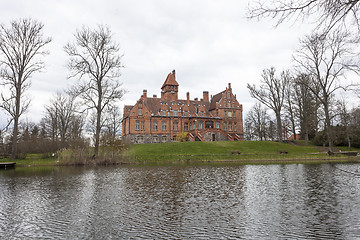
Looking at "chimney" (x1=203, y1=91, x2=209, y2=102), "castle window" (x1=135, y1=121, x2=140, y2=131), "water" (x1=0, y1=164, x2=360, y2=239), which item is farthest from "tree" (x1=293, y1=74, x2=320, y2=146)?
"water" (x1=0, y1=164, x2=360, y2=239)

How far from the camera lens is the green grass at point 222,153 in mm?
31775

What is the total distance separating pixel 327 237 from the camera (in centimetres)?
575

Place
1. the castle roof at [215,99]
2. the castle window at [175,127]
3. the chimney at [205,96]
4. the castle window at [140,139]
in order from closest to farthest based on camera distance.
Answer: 1. the castle window at [140,139]
2. the castle window at [175,127]
3. the castle roof at [215,99]
4. the chimney at [205,96]

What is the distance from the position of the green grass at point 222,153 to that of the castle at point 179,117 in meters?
11.1

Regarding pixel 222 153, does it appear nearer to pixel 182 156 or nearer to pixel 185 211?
pixel 182 156

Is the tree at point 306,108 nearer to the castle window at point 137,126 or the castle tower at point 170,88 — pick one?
the castle tower at point 170,88

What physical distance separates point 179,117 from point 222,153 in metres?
23.8

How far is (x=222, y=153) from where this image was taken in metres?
37.6

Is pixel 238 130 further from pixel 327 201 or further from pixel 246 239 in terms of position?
pixel 246 239

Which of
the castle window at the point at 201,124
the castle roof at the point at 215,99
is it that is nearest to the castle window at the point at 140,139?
the castle window at the point at 201,124

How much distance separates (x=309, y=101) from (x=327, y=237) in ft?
151

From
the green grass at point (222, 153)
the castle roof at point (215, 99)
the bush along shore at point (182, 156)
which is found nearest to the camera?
the bush along shore at point (182, 156)

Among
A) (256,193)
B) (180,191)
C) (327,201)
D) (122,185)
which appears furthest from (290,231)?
(122,185)

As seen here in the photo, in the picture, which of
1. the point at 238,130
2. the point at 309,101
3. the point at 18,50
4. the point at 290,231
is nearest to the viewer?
the point at 290,231
